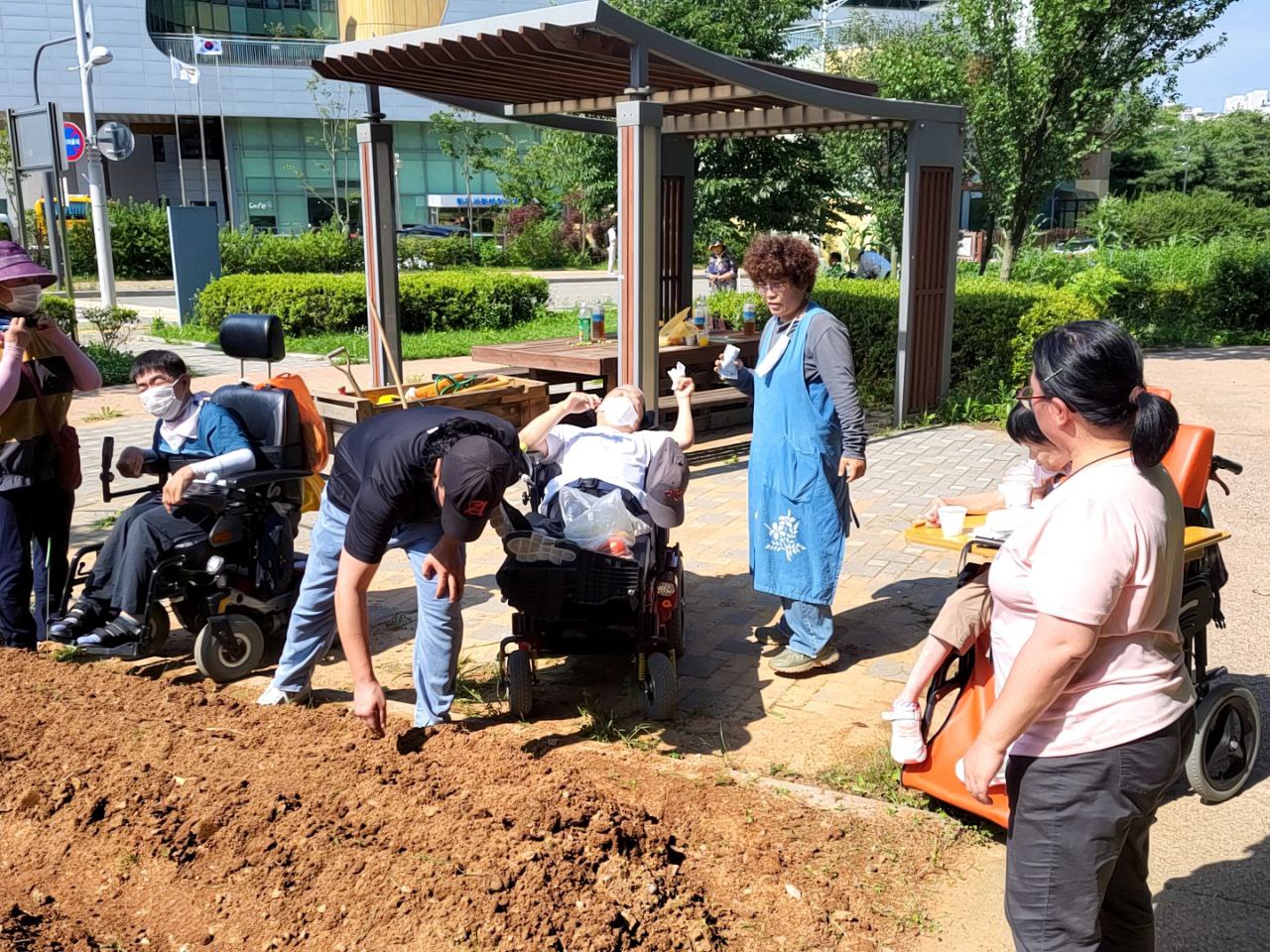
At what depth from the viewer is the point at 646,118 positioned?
7.41 metres

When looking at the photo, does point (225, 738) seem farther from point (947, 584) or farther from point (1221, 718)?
point (947, 584)

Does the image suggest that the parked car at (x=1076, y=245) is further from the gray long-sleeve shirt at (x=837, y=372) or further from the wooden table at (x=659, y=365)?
the gray long-sleeve shirt at (x=837, y=372)

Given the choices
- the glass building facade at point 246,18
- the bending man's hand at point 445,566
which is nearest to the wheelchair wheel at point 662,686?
the bending man's hand at point 445,566

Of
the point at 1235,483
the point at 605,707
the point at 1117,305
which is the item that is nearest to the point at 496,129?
the point at 1117,305

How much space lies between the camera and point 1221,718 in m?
3.88

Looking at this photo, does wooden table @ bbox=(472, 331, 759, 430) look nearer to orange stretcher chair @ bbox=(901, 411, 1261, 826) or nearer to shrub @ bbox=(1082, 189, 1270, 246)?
orange stretcher chair @ bbox=(901, 411, 1261, 826)

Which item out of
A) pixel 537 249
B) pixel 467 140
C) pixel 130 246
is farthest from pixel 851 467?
pixel 467 140

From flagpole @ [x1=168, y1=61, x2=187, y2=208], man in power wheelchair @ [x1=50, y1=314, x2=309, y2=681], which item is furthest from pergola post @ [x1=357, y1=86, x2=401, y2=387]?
flagpole @ [x1=168, y1=61, x2=187, y2=208]

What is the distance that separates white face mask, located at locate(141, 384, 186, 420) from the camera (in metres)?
4.95

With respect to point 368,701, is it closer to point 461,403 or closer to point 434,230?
point 461,403

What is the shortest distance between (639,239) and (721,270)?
11.8m

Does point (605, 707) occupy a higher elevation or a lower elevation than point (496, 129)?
lower

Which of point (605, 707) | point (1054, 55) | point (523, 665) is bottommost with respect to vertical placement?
point (605, 707)

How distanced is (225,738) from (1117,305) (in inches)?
686
